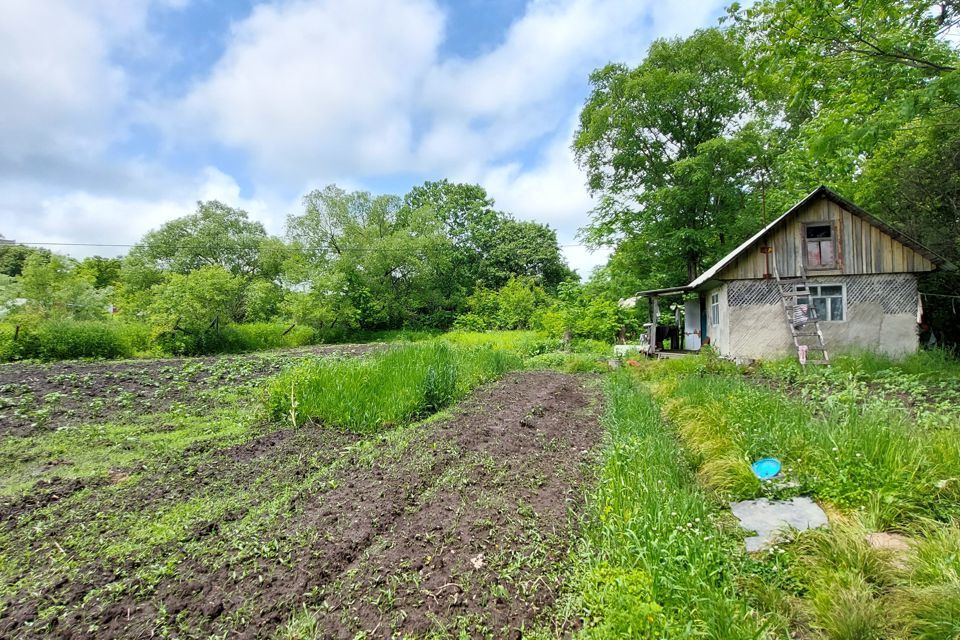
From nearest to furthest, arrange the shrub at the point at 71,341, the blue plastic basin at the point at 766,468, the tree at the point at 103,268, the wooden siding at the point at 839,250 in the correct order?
the blue plastic basin at the point at 766,468, the wooden siding at the point at 839,250, the shrub at the point at 71,341, the tree at the point at 103,268

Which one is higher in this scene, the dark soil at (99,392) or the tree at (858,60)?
the tree at (858,60)

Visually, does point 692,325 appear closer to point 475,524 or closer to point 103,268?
point 475,524

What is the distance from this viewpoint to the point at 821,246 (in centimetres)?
1165

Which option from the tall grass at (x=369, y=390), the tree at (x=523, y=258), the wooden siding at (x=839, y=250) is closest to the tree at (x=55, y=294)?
the tall grass at (x=369, y=390)

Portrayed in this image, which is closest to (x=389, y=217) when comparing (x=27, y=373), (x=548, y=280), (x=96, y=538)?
(x=548, y=280)

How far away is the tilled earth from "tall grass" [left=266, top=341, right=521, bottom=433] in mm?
809

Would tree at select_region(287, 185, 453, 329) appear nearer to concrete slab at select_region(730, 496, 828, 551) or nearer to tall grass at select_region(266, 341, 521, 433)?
tall grass at select_region(266, 341, 521, 433)

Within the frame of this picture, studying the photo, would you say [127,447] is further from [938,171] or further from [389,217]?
[389,217]

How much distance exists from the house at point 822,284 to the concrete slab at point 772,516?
980cm

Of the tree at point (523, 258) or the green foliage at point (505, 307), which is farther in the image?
the tree at point (523, 258)

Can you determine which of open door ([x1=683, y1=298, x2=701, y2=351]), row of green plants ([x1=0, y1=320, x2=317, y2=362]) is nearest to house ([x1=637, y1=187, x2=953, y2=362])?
open door ([x1=683, y1=298, x2=701, y2=351])

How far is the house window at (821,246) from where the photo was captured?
454 inches

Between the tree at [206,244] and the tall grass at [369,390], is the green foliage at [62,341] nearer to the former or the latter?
the tree at [206,244]

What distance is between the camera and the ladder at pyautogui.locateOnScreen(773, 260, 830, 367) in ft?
37.0
